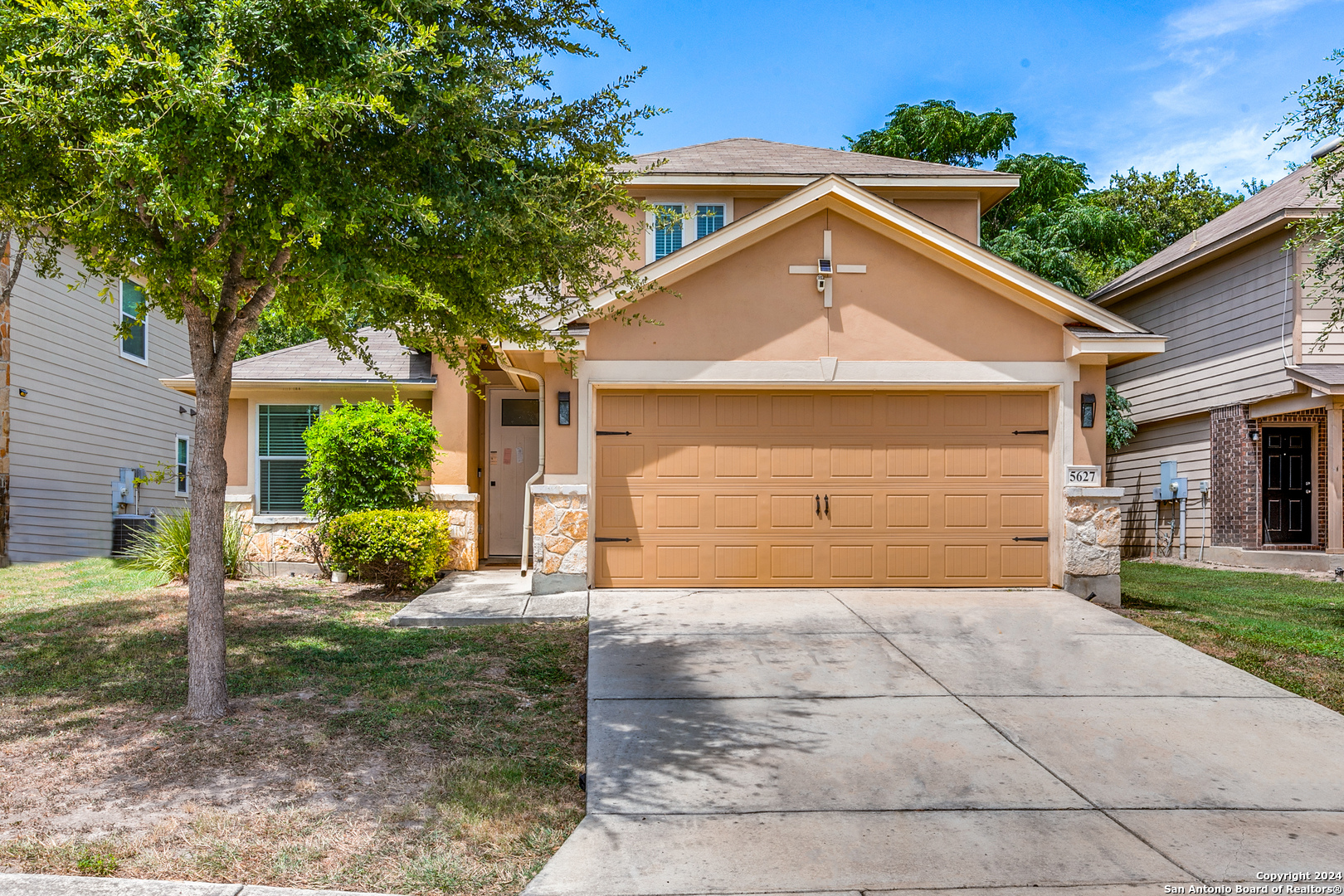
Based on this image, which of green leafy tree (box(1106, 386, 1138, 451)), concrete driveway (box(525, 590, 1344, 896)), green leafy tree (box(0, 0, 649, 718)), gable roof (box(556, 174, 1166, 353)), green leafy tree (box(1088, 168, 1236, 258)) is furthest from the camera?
green leafy tree (box(1088, 168, 1236, 258))

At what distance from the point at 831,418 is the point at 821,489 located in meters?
0.77

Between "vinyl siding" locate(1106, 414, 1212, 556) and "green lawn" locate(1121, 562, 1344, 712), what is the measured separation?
2806 millimetres

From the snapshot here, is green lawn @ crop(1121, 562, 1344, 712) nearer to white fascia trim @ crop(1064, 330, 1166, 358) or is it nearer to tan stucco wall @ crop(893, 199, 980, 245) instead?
white fascia trim @ crop(1064, 330, 1166, 358)

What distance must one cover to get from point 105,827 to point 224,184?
3.26 meters

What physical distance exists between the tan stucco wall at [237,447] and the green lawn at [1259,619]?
1075 centimetres

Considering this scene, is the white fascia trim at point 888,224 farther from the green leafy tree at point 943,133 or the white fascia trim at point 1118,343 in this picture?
the green leafy tree at point 943,133

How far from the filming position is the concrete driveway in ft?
11.9

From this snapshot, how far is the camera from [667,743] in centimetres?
509

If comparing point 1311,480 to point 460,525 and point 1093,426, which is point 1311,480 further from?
point 460,525

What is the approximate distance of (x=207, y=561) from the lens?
5.53 metres

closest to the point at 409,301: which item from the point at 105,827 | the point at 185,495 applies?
the point at 105,827

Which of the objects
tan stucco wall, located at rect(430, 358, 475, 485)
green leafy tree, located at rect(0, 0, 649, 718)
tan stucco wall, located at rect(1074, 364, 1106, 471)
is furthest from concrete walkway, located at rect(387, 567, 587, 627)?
tan stucco wall, located at rect(1074, 364, 1106, 471)

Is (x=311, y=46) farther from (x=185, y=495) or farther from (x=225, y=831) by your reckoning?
(x=185, y=495)

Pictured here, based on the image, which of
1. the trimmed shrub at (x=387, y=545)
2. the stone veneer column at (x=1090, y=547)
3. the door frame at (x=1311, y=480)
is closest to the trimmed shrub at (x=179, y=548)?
the trimmed shrub at (x=387, y=545)
